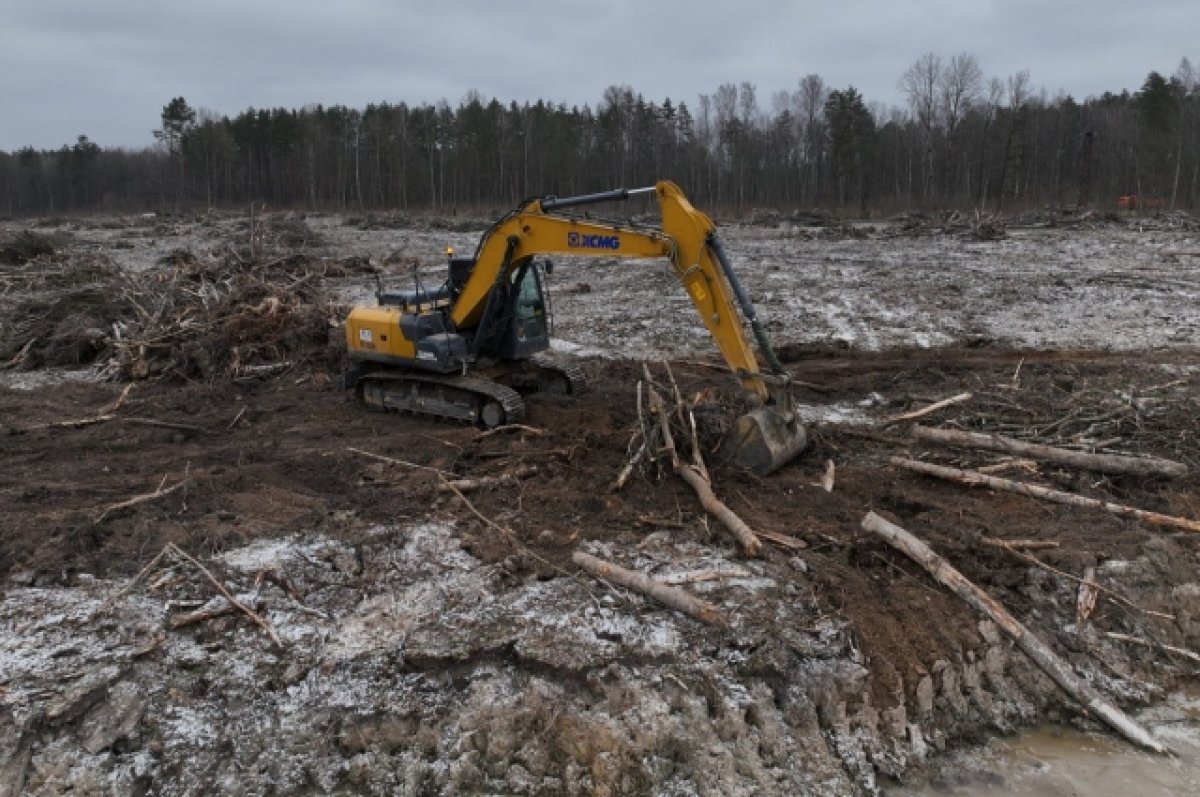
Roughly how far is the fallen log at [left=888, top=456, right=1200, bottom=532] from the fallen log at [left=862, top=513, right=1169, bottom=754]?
146 cm

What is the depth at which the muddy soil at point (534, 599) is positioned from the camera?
15.8 feet

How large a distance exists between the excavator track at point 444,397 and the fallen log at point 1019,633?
4.35 meters

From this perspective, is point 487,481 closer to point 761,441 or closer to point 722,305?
point 761,441

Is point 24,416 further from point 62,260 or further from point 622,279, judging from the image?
point 622,279

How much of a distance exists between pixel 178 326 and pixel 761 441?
9.85 m

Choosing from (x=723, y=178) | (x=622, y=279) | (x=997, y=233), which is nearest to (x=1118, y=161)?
(x=723, y=178)

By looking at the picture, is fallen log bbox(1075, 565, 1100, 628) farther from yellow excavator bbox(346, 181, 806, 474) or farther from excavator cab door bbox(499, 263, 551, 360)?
excavator cab door bbox(499, 263, 551, 360)

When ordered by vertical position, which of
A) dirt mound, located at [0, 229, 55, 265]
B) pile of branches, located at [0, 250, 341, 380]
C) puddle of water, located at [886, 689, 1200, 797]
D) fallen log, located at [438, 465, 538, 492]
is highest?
dirt mound, located at [0, 229, 55, 265]

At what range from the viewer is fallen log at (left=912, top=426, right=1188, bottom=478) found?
299 inches

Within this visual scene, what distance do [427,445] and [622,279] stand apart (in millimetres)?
12355

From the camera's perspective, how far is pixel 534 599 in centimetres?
592

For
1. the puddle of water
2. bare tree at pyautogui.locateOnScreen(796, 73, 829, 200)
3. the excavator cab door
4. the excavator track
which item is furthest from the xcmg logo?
bare tree at pyautogui.locateOnScreen(796, 73, 829, 200)

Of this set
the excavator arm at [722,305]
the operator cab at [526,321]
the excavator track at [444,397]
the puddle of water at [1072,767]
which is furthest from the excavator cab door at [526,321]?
the puddle of water at [1072,767]

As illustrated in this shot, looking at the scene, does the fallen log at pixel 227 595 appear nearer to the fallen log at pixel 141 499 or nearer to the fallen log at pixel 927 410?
the fallen log at pixel 141 499
